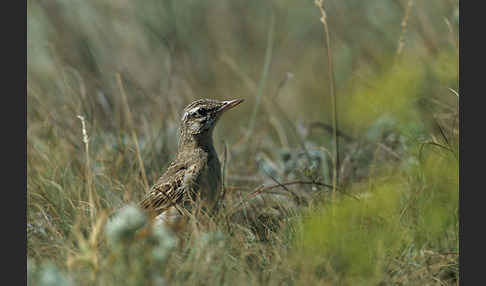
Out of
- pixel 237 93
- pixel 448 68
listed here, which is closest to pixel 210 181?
pixel 448 68

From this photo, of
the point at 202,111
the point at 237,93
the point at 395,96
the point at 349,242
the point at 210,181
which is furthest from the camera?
the point at 237,93

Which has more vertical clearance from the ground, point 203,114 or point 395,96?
point 395,96

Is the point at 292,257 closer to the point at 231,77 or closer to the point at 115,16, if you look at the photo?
the point at 231,77

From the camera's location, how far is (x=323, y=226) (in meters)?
4.03

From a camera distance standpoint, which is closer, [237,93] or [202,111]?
[202,111]

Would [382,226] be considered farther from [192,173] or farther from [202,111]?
[202,111]

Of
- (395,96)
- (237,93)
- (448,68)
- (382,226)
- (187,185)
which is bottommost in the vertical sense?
(382,226)

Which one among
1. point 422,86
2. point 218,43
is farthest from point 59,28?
point 422,86

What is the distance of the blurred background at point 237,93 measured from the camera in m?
5.71

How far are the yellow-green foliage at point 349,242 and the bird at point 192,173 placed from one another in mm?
1310

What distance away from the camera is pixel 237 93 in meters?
9.67

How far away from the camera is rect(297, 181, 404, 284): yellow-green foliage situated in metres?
4.04

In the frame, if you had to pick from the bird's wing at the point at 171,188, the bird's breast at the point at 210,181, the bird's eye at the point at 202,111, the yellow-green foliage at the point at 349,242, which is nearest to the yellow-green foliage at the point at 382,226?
the yellow-green foliage at the point at 349,242

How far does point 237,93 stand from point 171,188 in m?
4.12
